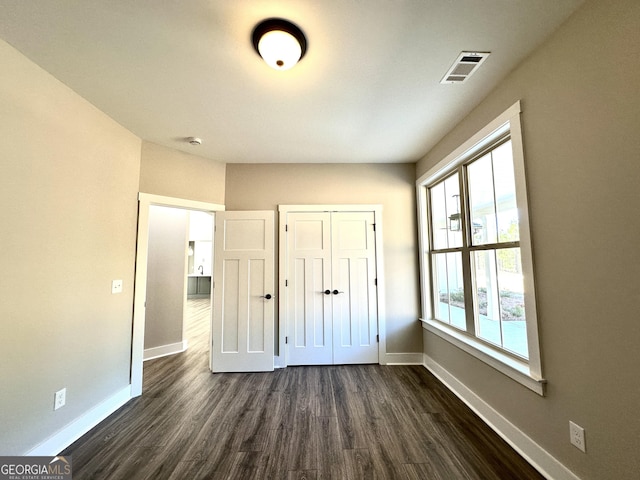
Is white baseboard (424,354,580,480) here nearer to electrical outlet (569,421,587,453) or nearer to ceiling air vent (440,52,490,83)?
electrical outlet (569,421,587,453)

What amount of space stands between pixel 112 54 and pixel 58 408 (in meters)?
2.54

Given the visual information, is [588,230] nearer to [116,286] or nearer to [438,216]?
[438,216]

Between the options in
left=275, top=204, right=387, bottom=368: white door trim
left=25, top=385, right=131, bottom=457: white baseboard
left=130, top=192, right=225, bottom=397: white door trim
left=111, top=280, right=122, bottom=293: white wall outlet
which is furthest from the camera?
left=275, top=204, right=387, bottom=368: white door trim

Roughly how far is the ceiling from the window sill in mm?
2116

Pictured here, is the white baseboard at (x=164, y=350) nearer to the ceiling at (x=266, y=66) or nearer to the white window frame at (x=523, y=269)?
the ceiling at (x=266, y=66)

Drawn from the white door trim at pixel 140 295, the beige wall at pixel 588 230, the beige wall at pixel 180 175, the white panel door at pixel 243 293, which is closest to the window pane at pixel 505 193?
the beige wall at pixel 588 230

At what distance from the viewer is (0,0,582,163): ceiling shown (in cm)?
141

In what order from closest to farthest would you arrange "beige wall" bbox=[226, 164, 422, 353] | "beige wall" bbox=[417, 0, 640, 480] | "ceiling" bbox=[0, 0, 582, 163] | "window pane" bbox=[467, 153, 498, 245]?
"beige wall" bbox=[417, 0, 640, 480]
"ceiling" bbox=[0, 0, 582, 163]
"window pane" bbox=[467, 153, 498, 245]
"beige wall" bbox=[226, 164, 422, 353]

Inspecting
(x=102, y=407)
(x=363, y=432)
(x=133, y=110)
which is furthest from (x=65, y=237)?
(x=363, y=432)

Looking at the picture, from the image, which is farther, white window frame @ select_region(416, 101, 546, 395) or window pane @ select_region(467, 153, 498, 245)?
window pane @ select_region(467, 153, 498, 245)

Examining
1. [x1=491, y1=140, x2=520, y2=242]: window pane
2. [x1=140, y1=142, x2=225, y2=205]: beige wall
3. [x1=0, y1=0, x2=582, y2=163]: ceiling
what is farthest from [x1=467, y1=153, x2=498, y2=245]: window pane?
[x1=140, y1=142, x2=225, y2=205]: beige wall

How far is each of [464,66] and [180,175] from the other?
3.05 m

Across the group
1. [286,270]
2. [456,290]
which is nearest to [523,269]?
[456,290]

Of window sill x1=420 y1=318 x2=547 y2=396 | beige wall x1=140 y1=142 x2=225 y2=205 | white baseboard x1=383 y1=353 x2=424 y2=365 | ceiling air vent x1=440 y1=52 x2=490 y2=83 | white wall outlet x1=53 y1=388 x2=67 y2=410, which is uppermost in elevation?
ceiling air vent x1=440 y1=52 x2=490 y2=83
